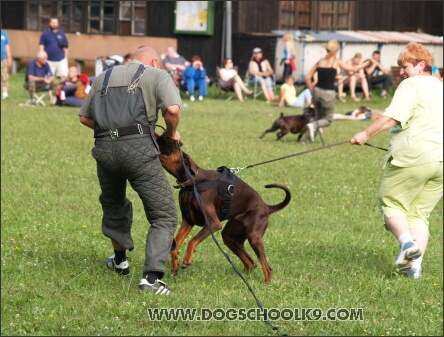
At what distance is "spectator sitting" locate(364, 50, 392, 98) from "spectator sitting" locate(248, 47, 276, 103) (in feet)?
10.5

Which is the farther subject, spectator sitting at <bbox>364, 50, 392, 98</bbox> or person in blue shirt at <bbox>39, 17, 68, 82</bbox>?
spectator sitting at <bbox>364, 50, 392, 98</bbox>

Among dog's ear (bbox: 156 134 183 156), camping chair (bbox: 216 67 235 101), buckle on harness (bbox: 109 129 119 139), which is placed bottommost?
camping chair (bbox: 216 67 235 101)

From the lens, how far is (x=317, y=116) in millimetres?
18141

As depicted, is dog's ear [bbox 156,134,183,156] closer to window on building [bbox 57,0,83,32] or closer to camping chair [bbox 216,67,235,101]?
camping chair [bbox 216,67,235,101]

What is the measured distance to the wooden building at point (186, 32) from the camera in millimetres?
36688

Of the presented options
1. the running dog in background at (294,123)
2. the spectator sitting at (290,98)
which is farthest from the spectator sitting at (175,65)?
the running dog in background at (294,123)

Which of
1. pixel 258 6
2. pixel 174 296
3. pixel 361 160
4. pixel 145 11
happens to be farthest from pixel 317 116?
pixel 145 11

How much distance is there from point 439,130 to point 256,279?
186cm

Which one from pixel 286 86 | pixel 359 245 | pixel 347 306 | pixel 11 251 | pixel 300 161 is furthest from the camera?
pixel 286 86

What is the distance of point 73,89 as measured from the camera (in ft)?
83.7

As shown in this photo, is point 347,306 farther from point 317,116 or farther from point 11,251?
point 317,116

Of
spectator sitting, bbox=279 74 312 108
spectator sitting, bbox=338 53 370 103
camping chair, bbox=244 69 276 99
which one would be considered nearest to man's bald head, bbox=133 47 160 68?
spectator sitting, bbox=279 74 312 108

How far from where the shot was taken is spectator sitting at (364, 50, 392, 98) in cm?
3116

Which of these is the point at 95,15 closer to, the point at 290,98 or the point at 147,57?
the point at 290,98
